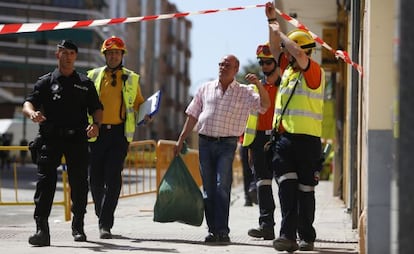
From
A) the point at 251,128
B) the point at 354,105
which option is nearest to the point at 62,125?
→ the point at 251,128

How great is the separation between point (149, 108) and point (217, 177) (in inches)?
39.5

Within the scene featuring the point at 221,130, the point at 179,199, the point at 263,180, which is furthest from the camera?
the point at 179,199

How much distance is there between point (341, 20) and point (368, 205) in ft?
32.2

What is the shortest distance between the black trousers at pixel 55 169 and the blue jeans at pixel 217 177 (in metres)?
1.12

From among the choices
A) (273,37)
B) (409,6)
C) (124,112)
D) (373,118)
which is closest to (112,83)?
(124,112)

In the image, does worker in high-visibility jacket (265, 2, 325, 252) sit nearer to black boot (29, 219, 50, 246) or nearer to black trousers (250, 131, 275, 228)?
black trousers (250, 131, 275, 228)

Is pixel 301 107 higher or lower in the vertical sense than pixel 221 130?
higher

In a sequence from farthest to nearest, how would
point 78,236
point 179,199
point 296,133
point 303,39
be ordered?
1. point 179,199
2. point 78,236
3. point 303,39
4. point 296,133

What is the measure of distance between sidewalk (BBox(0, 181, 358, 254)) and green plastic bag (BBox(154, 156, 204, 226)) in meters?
0.19

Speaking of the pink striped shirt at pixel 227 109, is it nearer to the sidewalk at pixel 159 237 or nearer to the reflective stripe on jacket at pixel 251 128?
the reflective stripe on jacket at pixel 251 128

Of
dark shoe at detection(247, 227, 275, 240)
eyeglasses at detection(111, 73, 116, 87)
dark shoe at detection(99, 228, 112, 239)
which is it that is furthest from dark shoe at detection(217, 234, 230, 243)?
eyeglasses at detection(111, 73, 116, 87)

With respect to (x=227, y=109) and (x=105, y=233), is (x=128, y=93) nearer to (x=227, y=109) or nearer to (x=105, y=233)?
(x=227, y=109)

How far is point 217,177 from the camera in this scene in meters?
9.66

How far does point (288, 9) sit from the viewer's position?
56.4ft
